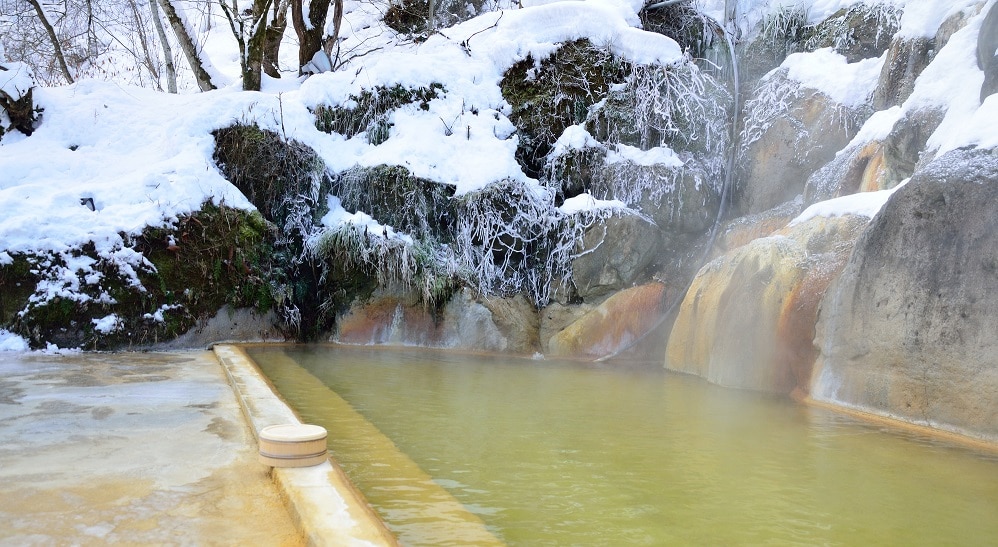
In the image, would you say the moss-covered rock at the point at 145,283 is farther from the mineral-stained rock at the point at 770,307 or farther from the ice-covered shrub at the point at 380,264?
the mineral-stained rock at the point at 770,307

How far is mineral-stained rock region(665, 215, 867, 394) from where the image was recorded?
545 cm

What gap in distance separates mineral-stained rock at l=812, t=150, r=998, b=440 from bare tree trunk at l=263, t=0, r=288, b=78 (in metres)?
9.29

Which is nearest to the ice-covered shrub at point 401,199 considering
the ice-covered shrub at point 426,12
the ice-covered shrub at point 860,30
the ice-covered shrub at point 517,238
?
the ice-covered shrub at point 517,238

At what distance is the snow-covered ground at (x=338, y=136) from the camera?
661cm

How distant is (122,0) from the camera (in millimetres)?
21078

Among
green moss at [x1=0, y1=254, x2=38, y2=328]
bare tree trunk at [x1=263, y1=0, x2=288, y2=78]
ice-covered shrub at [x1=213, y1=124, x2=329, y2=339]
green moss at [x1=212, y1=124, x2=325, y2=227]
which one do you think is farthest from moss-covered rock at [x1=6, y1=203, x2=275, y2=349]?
bare tree trunk at [x1=263, y1=0, x2=288, y2=78]

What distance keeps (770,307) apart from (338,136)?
5.77 metres

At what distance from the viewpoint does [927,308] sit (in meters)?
4.40

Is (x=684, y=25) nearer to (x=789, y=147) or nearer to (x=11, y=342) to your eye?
(x=789, y=147)

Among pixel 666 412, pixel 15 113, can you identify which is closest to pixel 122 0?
pixel 15 113

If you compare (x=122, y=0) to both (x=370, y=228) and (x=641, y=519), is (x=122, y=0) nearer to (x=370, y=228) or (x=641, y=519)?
(x=370, y=228)

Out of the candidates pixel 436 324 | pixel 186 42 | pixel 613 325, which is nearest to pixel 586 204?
pixel 613 325

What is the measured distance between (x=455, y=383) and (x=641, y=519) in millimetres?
2979

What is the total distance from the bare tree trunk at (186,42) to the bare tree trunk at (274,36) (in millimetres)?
1011
